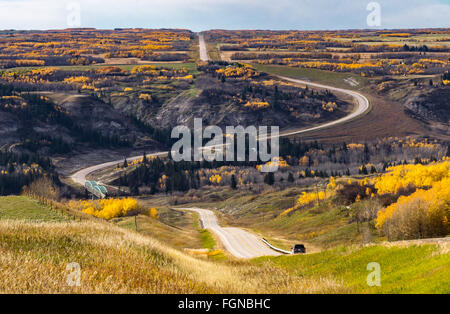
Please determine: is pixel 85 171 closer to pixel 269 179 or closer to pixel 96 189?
pixel 96 189

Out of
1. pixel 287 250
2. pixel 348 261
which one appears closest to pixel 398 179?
pixel 287 250

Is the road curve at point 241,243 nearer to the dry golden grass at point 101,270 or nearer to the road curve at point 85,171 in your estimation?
the dry golden grass at point 101,270

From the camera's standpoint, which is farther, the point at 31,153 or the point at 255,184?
the point at 31,153

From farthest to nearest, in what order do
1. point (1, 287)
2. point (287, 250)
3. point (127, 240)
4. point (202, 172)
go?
1. point (202, 172)
2. point (287, 250)
3. point (127, 240)
4. point (1, 287)

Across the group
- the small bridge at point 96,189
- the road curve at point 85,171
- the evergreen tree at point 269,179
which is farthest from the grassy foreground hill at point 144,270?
the road curve at point 85,171

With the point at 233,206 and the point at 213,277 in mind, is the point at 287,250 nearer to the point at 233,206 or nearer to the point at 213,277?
the point at 213,277

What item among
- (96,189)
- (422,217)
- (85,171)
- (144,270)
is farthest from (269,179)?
(144,270)
